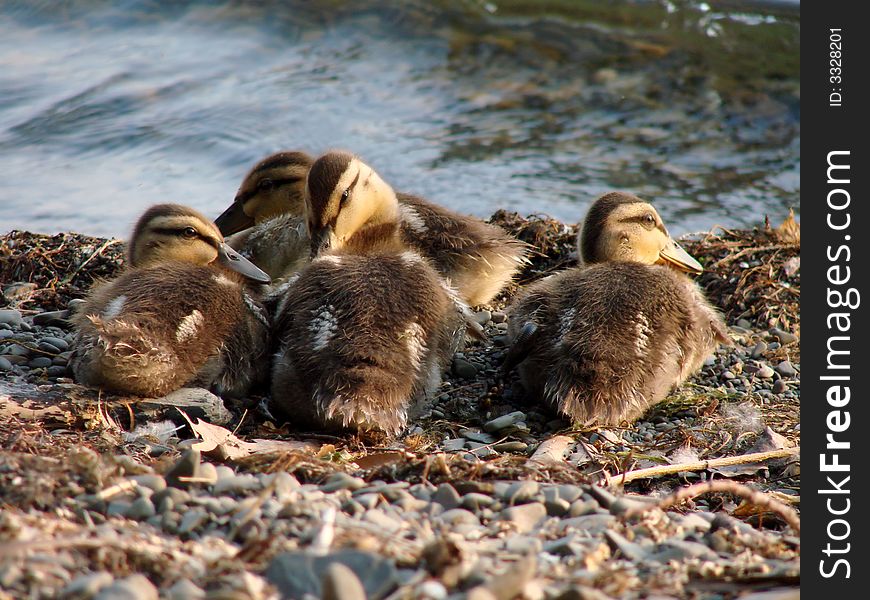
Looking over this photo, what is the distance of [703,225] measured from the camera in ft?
30.3

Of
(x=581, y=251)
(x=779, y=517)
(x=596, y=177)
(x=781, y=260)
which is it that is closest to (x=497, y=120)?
(x=596, y=177)

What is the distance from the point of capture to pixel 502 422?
187 inches

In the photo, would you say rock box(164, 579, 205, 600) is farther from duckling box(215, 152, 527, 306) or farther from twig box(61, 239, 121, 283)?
twig box(61, 239, 121, 283)

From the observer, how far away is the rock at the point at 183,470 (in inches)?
129

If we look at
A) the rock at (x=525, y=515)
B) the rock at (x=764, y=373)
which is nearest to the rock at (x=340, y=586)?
the rock at (x=525, y=515)

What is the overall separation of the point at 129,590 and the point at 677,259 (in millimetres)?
4355

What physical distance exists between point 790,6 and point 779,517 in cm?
1249

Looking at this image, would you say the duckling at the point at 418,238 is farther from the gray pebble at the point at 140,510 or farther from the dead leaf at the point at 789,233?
the gray pebble at the point at 140,510

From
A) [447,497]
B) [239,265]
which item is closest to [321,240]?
[239,265]

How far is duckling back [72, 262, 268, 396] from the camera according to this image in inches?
171

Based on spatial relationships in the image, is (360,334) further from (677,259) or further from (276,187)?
Answer: (677,259)

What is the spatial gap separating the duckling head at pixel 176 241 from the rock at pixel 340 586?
308cm

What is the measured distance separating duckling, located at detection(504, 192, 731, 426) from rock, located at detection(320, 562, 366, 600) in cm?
234

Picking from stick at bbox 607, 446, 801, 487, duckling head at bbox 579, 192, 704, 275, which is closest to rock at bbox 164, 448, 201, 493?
stick at bbox 607, 446, 801, 487
